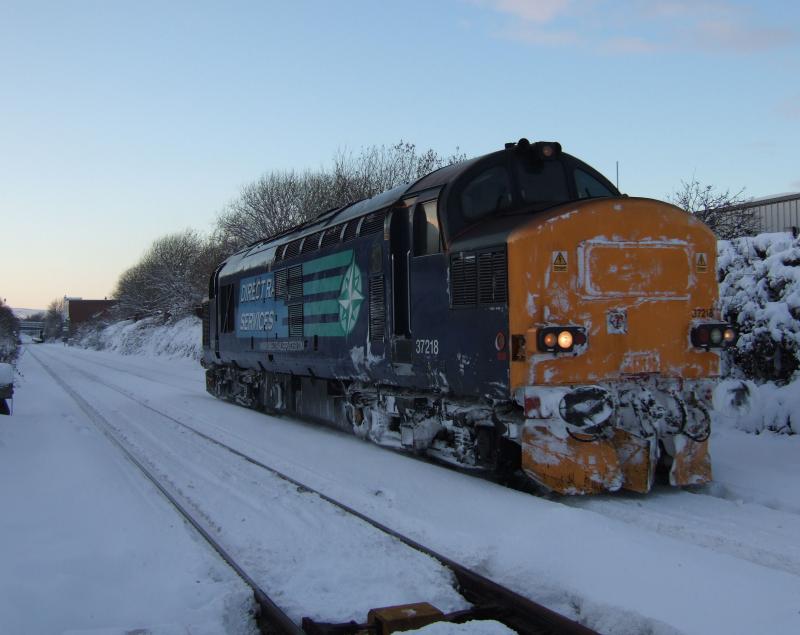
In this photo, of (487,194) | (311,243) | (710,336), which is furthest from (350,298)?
(710,336)

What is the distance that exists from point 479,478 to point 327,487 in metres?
1.60

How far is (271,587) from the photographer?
446 centimetres

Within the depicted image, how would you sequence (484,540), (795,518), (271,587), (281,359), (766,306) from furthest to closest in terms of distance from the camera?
(281,359), (766,306), (795,518), (484,540), (271,587)

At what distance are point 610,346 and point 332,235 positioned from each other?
16.2 ft

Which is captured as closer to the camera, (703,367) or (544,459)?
(544,459)

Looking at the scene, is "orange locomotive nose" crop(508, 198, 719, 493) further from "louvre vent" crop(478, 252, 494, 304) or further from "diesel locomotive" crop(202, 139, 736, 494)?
"louvre vent" crop(478, 252, 494, 304)

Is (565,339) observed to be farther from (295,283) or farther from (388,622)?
(295,283)

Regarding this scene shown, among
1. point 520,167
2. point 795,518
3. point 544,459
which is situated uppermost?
point 520,167

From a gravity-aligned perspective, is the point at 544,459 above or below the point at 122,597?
above

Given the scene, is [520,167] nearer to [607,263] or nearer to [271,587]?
[607,263]

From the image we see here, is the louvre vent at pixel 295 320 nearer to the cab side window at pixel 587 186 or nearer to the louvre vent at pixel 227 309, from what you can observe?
the louvre vent at pixel 227 309

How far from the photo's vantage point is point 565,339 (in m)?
6.12

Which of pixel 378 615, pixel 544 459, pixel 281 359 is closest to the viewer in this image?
pixel 378 615

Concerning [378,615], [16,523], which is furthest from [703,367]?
[16,523]
